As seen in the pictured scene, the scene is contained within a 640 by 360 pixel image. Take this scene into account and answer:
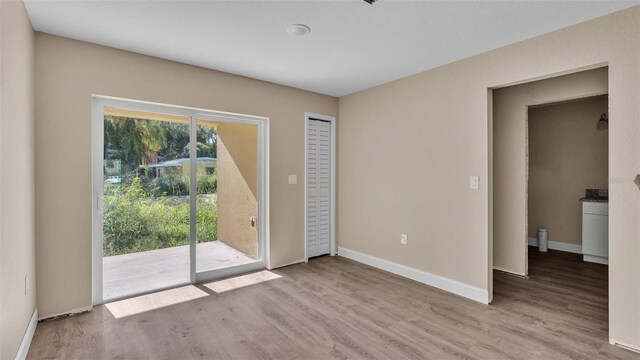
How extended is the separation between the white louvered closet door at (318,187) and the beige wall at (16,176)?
10.1 ft

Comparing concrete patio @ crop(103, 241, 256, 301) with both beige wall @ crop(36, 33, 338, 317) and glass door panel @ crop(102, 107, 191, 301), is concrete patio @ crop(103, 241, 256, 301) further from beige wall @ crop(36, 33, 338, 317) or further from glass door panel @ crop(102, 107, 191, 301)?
beige wall @ crop(36, 33, 338, 317)

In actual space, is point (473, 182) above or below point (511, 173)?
below

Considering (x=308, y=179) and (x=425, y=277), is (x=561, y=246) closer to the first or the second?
(x=425, y=277)

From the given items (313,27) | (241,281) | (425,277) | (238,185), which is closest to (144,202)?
(238,185)

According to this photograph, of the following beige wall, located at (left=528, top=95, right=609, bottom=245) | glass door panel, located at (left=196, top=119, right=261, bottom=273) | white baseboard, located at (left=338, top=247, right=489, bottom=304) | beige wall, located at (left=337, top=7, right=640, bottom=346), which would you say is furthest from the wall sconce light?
glass door panel, located at (left=196, top=119, right=261, bottom=273)

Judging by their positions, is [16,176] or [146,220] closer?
[16,176]

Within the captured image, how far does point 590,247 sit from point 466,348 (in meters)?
3.50

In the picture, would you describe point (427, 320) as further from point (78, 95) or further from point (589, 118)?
point (589, 118)

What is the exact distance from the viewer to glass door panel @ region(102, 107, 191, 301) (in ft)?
10.4

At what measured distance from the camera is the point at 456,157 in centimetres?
342

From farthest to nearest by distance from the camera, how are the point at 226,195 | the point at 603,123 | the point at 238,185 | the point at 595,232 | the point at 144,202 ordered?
the point at 603,123, the point at 595,232, the point at 238,185, the point at 226,195, the point at 144,202

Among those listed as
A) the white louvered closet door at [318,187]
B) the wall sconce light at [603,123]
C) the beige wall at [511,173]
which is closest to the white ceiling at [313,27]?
the beige wall at [511,173]

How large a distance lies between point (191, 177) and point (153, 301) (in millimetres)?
1356

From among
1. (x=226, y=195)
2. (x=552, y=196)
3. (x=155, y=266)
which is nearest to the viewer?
(x=155, y=266)
